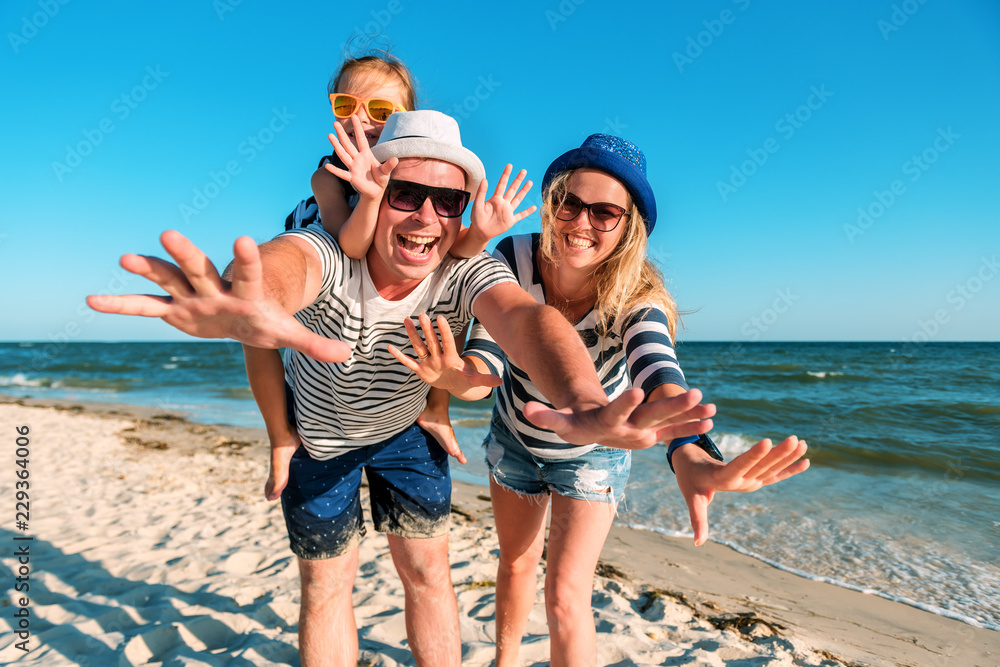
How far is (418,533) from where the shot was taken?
9.00 ft

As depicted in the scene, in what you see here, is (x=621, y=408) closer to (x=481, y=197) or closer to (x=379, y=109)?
(x=481, y=197)

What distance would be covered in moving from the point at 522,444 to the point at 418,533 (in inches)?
26.3

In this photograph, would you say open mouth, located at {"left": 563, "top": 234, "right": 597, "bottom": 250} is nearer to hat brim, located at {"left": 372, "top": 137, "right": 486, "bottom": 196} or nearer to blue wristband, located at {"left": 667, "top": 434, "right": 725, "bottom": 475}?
hat brim, located at {"left": 372, "top": 137, "right": 486, "bottom": 196}

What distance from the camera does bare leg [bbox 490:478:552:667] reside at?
2865 mm

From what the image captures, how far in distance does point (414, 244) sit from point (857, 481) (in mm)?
8365

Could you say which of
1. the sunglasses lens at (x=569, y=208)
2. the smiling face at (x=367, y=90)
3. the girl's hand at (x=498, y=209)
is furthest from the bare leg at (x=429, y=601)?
the smiling face at (x=367, y=90)

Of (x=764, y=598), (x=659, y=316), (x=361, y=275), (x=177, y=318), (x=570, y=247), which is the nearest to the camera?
(x=177, y=318)

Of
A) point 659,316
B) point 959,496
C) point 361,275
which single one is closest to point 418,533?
point 361,275

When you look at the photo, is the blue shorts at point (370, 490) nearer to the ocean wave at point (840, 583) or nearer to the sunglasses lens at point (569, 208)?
the sunglasses lens at point (569, 208)

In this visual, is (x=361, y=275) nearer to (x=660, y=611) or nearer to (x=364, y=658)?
(x=364, y=658)

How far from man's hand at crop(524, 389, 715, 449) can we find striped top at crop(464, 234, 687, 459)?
51 centimetres

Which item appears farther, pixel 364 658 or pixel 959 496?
pixel 959 496

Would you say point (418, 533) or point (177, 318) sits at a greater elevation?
point (177, 318)

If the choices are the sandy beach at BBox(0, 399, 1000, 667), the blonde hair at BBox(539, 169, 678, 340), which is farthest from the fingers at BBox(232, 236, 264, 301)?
the sandy beach at BBox(0, 399, 1000, 667)
